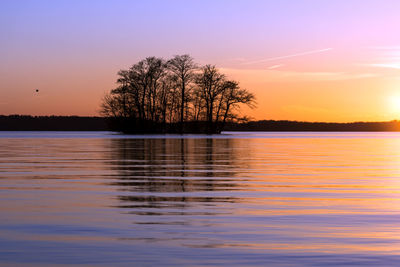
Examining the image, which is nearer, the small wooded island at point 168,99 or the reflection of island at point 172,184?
the reflection of island at point 172,184

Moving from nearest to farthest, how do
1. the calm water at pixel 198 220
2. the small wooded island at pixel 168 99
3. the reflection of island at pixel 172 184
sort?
1. the calm water at pixel 198 220
2. the reflection of island at pixel 172 184
3. the small wooded island at pixel 168 99

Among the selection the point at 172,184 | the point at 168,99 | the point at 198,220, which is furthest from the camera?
the point at 168,99

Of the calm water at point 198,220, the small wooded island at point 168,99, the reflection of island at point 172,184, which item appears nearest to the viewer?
the calm water at point 198,220

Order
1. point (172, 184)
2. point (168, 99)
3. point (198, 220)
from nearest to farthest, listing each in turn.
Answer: point (198, 220) → point (172, 184) → point (168, 99)

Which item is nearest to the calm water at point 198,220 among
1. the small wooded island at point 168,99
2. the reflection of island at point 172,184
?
the reflection of island at point 172,184

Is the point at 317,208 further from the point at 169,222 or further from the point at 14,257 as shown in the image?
the point at 14,257

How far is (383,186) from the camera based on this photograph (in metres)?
17.6

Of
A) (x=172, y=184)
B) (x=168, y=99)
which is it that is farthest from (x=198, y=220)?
(x=168, y=99)

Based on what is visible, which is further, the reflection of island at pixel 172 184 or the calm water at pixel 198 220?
the reflection of island at pixel 172 184

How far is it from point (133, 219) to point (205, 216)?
1.47 m

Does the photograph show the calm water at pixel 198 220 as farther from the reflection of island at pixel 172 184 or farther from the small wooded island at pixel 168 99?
the small wooded island at pixel 168 99

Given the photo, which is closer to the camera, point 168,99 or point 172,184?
point 172,184

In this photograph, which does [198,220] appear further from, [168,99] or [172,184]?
[168,99]

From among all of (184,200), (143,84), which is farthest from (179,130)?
(184,200)
